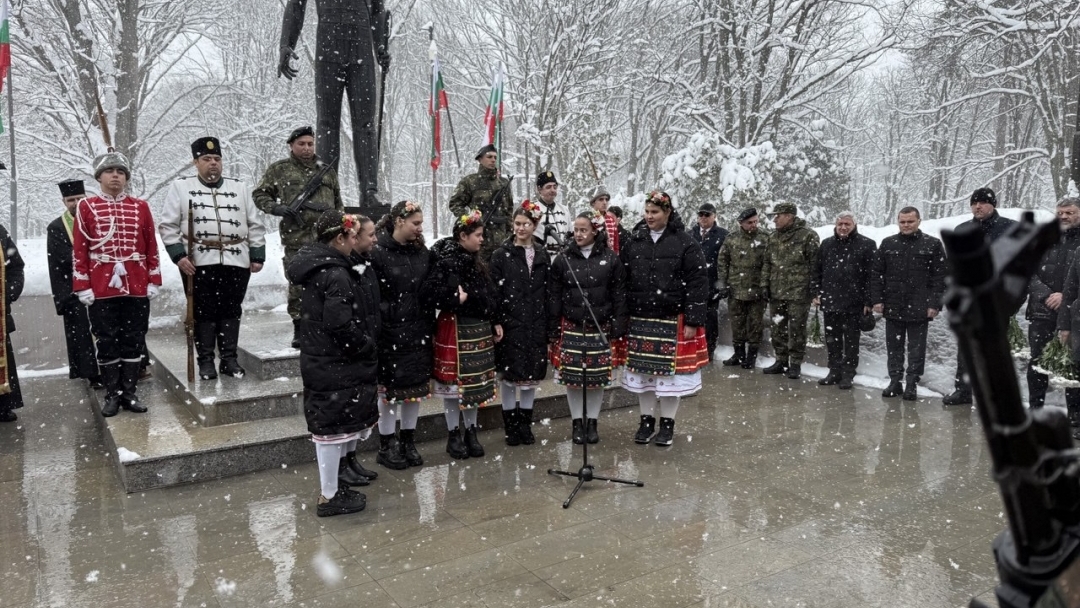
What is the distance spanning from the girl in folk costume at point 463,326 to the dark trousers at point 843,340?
178 inches

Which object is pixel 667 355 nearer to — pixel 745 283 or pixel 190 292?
pixel 745 283

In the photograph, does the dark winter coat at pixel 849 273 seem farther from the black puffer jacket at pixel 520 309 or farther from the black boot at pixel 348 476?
the black boot at pixel 348 476

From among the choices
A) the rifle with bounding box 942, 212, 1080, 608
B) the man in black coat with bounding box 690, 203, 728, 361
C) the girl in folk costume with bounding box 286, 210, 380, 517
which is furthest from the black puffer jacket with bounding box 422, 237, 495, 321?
the man in black coat with bounding box 690, 203, 728, 361

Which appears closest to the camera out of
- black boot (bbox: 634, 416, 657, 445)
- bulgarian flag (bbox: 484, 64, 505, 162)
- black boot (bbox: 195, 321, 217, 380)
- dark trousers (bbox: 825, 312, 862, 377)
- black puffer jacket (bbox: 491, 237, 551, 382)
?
black puffer jacket (bbox: 491, 237, 551, 382)

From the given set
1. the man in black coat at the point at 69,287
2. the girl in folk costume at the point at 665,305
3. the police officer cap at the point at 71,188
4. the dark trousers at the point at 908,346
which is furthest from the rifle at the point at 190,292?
the dark trousers at the point at 908,346

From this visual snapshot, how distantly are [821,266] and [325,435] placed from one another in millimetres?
6177

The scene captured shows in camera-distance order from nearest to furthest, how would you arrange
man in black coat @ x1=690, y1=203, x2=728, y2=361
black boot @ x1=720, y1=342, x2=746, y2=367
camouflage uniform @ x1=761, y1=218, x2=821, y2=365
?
1. camouflage uniform @ x1=761, y1=218, x2=821, y2=365
2. black boot @ x1=720, y1=342, x2=746, y2=367
3. man in black coat @ x1=690, y1=203, x2=728, y2=361

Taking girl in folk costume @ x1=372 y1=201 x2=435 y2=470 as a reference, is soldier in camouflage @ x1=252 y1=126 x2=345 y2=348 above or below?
above

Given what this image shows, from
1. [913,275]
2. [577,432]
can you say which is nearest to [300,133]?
[577,432]

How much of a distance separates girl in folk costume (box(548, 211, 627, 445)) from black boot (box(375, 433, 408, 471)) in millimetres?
1371

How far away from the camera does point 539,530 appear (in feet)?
13.8

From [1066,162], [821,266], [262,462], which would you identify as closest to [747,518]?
[262,462]

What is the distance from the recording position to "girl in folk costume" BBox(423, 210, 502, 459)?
522 centimetres

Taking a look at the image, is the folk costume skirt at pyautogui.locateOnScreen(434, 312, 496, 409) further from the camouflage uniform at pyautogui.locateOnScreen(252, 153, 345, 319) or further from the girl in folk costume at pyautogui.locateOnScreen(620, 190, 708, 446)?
the camouflage uniform at pyautogui.locateOnScreen(252, 153, 345, 319)
